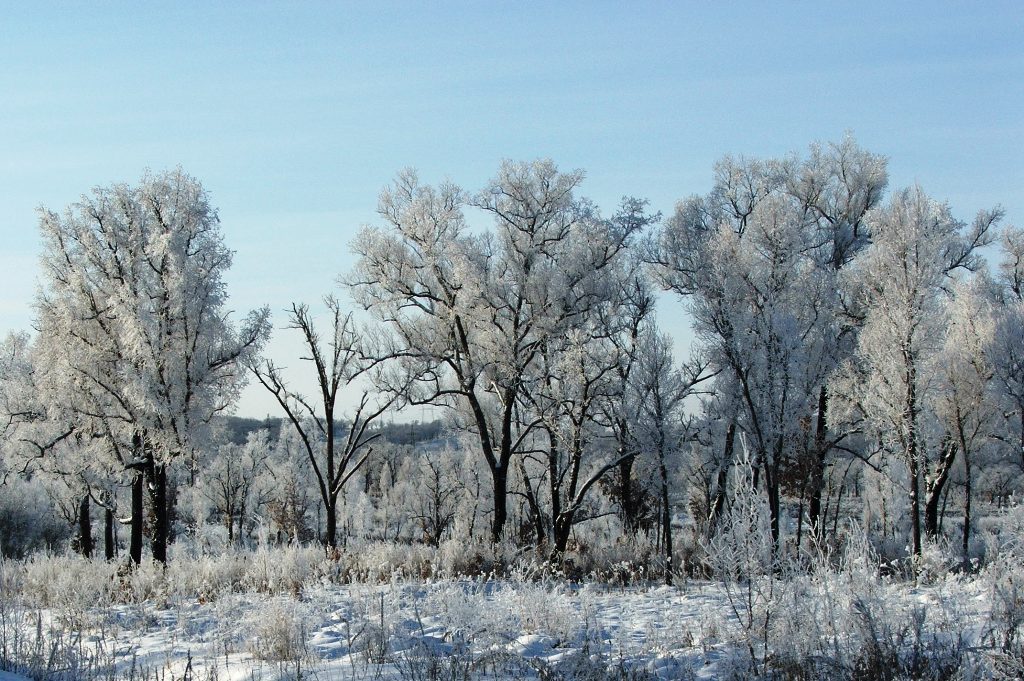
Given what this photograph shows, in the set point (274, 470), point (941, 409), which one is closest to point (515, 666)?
point (941, 409)

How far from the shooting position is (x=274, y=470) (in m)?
57.2

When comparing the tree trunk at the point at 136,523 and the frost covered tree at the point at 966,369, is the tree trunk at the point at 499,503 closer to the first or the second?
the tree trunk at the point at 136,523

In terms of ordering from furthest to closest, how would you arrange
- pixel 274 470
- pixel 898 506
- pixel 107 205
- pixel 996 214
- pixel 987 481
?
1. pixel 274 470
2. pixel 987 481
3. pixel 898 506
4. pixel 996 214
5. pixel 107 205

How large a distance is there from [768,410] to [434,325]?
9423mm

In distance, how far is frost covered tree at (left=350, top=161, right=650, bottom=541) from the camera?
757 inches

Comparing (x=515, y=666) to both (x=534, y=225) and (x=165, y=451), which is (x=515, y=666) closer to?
(x=165, y=451)

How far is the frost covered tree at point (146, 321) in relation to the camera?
15703 millimetres

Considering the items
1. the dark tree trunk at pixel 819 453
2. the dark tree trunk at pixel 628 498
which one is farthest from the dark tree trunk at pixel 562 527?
the dark tree trunk at pixel 819 453

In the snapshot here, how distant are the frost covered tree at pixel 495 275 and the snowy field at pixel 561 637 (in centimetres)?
1040

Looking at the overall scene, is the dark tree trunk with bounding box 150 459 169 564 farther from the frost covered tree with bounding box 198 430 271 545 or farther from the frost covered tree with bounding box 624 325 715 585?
the frost covered tree with bounding box 198 430 271 545

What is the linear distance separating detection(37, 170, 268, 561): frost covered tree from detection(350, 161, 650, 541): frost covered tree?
406cm

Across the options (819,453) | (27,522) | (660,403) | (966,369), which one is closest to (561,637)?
(660,403)

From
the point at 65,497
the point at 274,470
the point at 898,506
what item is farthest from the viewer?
the point at 274,470

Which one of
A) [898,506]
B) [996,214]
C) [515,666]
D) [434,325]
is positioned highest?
[996,214]
